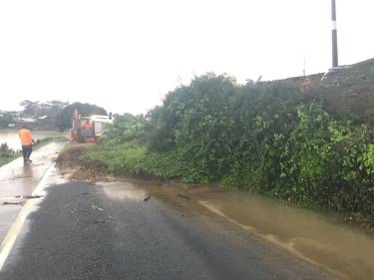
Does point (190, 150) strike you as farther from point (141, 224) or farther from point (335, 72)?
point (141, 224)

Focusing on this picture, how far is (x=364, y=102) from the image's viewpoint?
10.4 meters

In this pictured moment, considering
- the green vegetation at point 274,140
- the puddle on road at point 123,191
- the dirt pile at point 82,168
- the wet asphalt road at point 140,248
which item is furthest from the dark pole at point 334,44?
the wet asphalt road at point 140,248

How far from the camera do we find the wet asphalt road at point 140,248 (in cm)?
601

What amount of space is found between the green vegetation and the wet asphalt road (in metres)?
2.07

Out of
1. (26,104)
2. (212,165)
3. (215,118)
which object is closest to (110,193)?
(212,165)

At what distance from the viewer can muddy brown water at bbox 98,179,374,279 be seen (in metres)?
6.44

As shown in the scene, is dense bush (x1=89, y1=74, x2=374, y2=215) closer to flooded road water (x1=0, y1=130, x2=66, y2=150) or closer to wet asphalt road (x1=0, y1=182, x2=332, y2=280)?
wet asphalt road (x1=0, y1=182, x2=332, y2=280)

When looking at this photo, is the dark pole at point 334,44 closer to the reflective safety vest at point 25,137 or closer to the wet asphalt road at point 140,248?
the wet asphalt road at point 140,248

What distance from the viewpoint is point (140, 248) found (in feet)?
23.4

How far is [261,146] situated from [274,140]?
0.52 meters

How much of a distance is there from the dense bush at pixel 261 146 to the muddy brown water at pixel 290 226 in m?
0.52

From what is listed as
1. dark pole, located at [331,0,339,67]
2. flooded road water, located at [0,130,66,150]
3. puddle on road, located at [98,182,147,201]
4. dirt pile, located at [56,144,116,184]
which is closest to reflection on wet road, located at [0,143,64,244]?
dirt pile, located at [56,144,116,184]

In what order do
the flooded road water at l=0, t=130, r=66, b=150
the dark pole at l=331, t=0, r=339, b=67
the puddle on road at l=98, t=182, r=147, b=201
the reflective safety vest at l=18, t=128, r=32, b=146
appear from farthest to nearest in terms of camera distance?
the flooded road water at l=0, t=130, r=66, b=150 < the reflective safety vest at l=18, t=128, r=32, b=146 < the dark pole at l=331, t=0, r=339, b=67 < the puddle on road at l=98, t=182, r=147, b=201

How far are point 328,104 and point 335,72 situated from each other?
3463 mm
